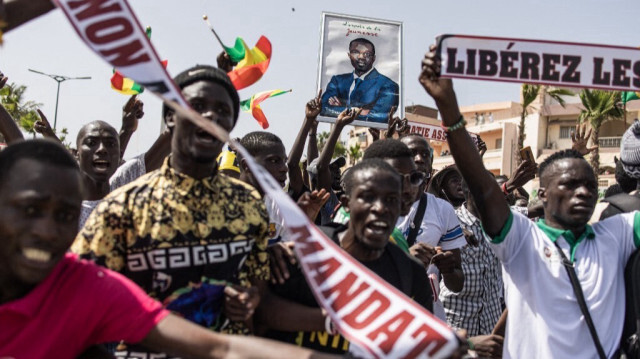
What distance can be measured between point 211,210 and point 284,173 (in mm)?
2190

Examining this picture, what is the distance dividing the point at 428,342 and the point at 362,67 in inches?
217

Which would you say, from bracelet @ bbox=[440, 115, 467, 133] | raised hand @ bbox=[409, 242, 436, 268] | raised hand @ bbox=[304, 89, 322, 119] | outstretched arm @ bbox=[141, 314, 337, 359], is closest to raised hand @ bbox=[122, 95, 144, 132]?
raised hand @ bbox=[304, 89, 322, 119]

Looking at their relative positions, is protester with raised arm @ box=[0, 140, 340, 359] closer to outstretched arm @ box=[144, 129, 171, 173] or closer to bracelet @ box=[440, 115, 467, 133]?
bracelet @ box=[440, 115, 467, 133]

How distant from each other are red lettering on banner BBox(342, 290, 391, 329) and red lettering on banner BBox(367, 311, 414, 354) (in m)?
0.04

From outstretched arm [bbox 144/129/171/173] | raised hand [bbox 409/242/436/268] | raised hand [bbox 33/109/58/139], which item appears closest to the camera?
raised hand [bbox 409/242/436/268]

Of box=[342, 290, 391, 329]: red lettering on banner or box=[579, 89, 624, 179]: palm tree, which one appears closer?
box=[342, 290, 391, 329]: red lettering on banner

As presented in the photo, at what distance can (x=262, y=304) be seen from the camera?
2572 millimetres

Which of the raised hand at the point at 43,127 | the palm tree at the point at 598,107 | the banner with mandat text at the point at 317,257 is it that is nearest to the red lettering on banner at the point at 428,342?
the banner with mandat text at the point at 317,257

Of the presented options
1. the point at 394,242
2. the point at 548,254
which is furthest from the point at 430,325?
the point at 548,254

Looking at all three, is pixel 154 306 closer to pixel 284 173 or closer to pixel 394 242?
pixel 394 242

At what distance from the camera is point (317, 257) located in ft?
7.18

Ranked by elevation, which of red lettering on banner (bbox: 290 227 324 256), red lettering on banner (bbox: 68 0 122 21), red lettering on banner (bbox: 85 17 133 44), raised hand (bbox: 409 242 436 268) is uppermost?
red lettering on banner (bbox: 68 0 122 21)

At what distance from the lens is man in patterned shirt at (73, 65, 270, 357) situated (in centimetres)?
228

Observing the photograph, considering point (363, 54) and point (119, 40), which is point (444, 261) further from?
point (363, 54)
